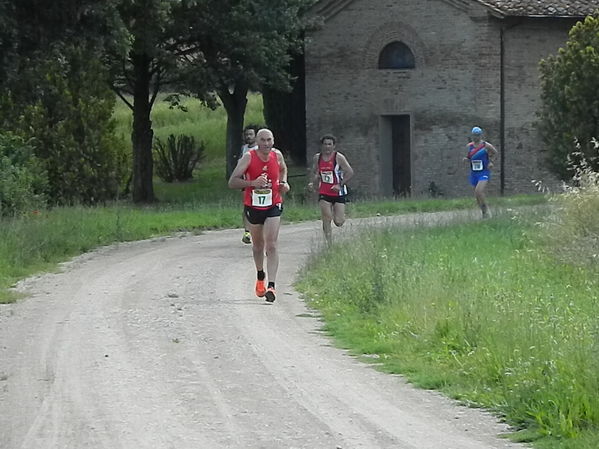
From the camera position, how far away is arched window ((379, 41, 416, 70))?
38.9 metres

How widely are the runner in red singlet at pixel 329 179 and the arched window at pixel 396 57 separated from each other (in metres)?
20.3

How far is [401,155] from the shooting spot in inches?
1578

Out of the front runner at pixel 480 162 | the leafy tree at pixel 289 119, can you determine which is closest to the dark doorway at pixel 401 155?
the leafy tree at pixel 289 119

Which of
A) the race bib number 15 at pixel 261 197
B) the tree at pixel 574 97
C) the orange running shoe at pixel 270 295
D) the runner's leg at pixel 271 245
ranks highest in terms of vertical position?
the tree at pixel 574 97

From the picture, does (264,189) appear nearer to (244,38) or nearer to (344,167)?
(344,167)

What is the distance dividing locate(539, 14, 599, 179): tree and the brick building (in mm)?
5351

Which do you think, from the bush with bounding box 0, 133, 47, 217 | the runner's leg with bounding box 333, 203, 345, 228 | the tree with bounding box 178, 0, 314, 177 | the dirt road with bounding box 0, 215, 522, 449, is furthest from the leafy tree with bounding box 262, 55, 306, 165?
the dirt road with bounding box 0, 215, 522, 449

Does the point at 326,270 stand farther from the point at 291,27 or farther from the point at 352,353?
the point at 291,27

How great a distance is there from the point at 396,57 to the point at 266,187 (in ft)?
83.7

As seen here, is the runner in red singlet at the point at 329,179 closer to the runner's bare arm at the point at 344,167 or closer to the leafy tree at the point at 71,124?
the runner's bare arm at the point at 344,167

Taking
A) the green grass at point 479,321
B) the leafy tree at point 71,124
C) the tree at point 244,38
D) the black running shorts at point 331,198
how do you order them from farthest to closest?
1. the tree at point 244,38
2. the leafy tree at point 71,124
3. the black running shorts at point 331,198
4. the green grass at point 479,321

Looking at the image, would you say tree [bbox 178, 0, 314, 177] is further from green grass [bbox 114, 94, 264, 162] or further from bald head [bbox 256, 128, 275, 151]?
bald head [bbox 256, 128, 275, 151]

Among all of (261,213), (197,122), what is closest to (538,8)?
(197,122)

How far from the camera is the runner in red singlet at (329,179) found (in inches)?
747
